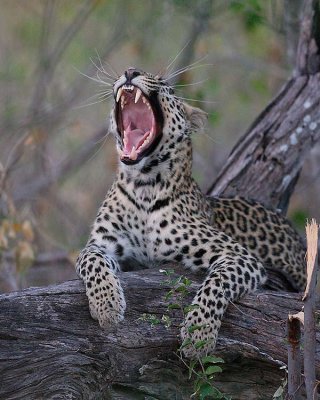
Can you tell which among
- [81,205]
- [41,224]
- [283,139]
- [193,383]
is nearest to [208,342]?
[193,383]

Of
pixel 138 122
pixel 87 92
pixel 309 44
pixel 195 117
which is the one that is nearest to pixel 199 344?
pixel 138 122

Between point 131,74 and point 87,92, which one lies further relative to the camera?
point 87,92

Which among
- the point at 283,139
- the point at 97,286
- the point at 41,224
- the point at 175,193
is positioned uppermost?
the point at 283,139

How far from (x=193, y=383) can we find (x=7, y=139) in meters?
7.44

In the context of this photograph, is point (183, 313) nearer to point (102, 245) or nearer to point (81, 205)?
point (102, 245)

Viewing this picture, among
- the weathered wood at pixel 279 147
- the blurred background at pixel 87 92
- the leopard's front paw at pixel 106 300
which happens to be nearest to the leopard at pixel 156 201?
the leopard's front paw at pixel 106 300

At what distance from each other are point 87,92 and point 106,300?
8446mm

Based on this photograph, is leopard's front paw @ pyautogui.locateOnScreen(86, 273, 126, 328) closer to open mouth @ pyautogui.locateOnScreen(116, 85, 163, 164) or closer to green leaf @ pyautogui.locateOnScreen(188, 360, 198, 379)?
green leaf @ pyautogui.locateOnScreen(188, 360, 198, 379)

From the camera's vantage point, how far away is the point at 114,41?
13.3 meters

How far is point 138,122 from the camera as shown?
848cm

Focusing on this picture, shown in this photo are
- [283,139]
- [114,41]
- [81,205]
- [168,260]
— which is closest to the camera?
[168,260]

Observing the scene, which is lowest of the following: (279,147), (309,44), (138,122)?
(138,122)

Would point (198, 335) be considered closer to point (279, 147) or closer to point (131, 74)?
point (131, 74)

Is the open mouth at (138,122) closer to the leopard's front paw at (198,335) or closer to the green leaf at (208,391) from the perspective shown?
the leopard's front paw at (198,335)
